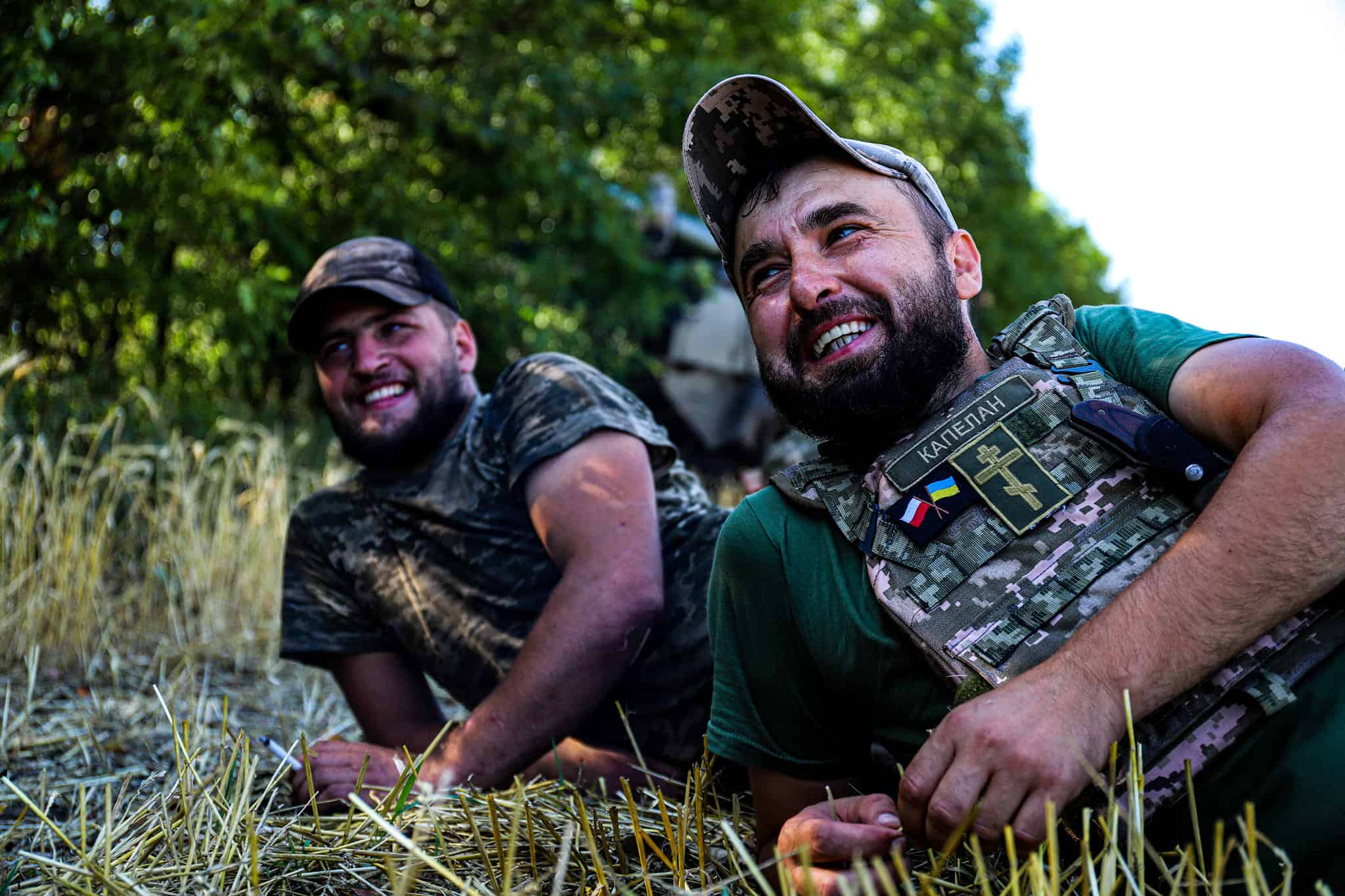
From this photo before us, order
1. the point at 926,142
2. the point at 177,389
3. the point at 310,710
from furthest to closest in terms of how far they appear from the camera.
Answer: the point at 926,142 → the point at 177,389 → the point at 310,710

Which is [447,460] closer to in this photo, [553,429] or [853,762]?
[553,429]

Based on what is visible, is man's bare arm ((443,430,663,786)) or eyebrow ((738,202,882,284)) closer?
eyebrow ((738,202,882,284))

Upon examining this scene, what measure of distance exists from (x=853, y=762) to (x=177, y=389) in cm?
719

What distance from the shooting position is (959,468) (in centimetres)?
179

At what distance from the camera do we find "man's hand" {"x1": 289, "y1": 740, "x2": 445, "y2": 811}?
8.46 ft

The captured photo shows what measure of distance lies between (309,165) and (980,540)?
8545mm

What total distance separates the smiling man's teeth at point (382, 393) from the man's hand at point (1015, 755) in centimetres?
210

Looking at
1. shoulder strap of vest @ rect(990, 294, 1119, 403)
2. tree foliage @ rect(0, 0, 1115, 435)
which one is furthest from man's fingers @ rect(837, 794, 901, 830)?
tree foliage @ rect(0, 0, 1115, 435)

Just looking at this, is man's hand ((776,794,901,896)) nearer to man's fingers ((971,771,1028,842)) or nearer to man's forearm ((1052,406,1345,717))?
man's fingers ((971,771,1028,842))

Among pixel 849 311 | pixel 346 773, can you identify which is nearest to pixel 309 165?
pixel 346 773

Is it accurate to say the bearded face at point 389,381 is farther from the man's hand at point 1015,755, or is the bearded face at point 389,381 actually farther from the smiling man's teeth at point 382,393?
the man's hand at point 1015,755

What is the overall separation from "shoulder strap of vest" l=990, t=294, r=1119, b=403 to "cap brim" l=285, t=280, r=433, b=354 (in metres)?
1.84

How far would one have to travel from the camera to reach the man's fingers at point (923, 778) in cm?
146

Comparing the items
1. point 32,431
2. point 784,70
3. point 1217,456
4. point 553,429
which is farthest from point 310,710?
point 784,70
